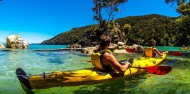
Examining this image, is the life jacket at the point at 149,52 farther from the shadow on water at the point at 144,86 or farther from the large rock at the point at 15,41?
the large rock at the point at 15,41

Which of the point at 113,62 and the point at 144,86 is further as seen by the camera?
the point at 144,86

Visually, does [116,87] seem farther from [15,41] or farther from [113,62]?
[15,41]

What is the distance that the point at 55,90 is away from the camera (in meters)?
9.19

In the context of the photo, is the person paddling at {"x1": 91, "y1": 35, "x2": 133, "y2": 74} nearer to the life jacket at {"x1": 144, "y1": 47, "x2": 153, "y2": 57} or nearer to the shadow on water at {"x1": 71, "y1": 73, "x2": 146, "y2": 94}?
the shadow on water at {"x1": 71, "y1": 73, "x2": 146, "y2": 94}

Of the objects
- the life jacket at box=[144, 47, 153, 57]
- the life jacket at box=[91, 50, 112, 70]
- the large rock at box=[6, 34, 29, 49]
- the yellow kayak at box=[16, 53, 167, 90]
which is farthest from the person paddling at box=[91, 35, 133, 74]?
the large rock at box=[6, 34, 29, 49]

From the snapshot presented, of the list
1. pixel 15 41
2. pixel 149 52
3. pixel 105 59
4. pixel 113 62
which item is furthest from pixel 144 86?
pixel 15 41

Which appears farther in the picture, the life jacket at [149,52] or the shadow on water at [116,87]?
the life jacket at [149,52]

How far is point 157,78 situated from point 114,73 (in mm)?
3361

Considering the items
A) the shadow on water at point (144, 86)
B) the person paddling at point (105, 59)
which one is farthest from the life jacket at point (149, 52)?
the person paddling at point (105, 59)

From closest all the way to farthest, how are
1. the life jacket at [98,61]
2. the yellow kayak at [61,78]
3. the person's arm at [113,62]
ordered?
1. the yellow kayak at [61,78]
2. the person's arm at [113,62]
3. the life jacket at [98,61]

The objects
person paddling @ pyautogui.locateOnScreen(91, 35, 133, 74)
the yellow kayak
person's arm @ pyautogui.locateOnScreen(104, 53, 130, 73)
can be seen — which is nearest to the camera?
the yellow kayak

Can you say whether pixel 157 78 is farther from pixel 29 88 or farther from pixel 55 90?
pixel 29 88

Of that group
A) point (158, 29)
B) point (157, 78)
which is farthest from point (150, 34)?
point (157, 78)

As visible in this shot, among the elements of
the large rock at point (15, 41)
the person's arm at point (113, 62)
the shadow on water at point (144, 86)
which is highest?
the large rock at point (15, 41)
